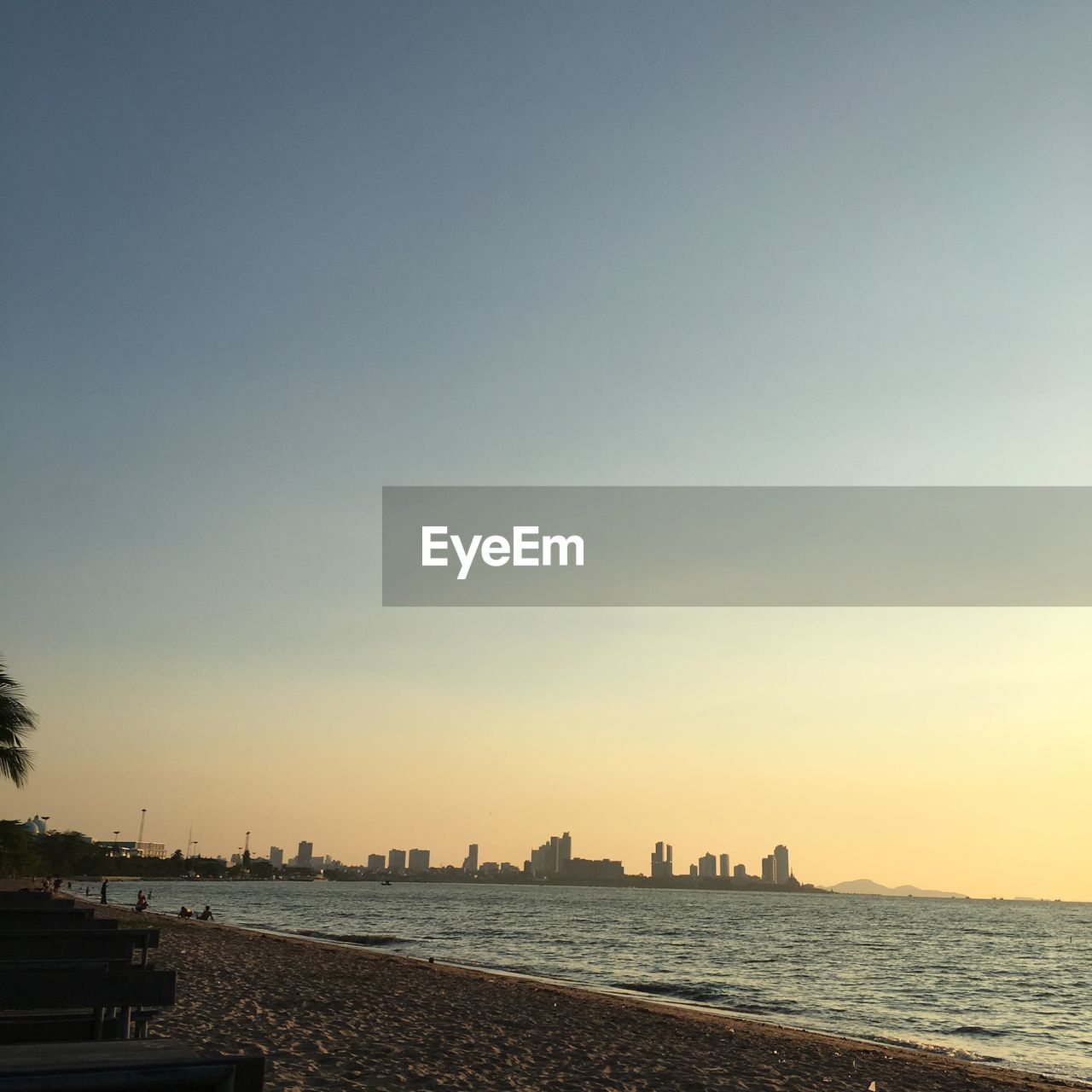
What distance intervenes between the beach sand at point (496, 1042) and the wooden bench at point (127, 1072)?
952 centimetres

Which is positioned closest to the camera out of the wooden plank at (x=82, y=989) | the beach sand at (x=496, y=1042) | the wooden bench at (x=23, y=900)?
the wooden plank at (x=82, y=989)

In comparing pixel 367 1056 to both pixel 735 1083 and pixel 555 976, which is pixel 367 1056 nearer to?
pixel 735 1083

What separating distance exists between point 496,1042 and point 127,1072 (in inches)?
603

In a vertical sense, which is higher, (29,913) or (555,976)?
(29,913)

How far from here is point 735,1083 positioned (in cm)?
1427

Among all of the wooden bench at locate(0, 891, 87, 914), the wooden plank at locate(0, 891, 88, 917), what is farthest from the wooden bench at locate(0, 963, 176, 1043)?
the wooden bench at locate(0, 891, 87, 914)

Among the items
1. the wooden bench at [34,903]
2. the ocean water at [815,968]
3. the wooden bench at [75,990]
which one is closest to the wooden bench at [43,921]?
the wooden bench at [34,903]

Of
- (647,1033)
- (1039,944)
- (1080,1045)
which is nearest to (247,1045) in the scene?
(647,1033)

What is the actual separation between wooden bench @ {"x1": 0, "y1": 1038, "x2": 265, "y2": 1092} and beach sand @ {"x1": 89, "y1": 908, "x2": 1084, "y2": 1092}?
9.52 metres

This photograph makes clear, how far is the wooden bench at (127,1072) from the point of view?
2574 mm

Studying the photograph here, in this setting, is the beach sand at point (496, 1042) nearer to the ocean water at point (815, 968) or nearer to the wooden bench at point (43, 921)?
the wooden bench at point (43, 921)

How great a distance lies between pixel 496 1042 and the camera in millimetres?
Result: 16328

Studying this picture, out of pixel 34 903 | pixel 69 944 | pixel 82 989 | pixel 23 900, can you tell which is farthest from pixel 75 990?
pixel 23 900

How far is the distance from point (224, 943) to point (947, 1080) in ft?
98.7
